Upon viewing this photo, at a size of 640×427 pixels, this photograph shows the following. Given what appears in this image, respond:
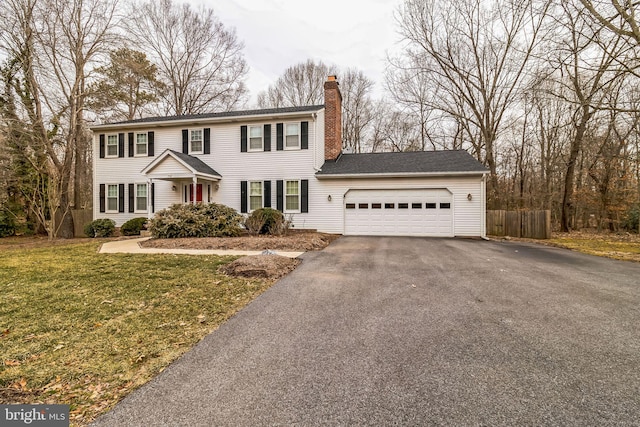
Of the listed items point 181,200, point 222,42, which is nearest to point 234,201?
point 181,200

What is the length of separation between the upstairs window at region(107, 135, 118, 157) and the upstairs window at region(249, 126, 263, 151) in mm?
7477

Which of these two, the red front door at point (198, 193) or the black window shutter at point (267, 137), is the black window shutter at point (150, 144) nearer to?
the red front door at point (198, 193)

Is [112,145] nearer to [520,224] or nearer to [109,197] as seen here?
[109,197]

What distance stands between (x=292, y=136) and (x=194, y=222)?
234 inches

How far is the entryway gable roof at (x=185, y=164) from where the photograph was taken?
41.2ft

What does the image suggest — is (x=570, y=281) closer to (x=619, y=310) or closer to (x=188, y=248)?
(x=619, y=310)

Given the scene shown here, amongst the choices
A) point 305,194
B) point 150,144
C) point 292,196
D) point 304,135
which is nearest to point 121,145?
point 150,144

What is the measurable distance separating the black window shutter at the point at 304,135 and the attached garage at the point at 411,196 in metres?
1.43

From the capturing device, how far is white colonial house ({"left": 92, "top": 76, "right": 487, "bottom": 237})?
12.8 metres

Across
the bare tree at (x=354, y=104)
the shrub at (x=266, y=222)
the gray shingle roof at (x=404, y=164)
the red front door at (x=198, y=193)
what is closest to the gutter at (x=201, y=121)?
the gray shingle roof at (x=404, y=164)

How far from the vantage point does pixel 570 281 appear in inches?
214

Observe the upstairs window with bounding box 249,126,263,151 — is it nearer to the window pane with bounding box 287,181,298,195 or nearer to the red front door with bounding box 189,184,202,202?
the window pane with bounding box 287,181,298,195

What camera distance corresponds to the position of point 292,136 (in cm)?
1384

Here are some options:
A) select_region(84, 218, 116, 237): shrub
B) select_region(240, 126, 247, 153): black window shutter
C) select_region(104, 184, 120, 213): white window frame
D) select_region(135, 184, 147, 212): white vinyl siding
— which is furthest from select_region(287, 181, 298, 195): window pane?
select_region(104, 184, 120, 213): white window frame
